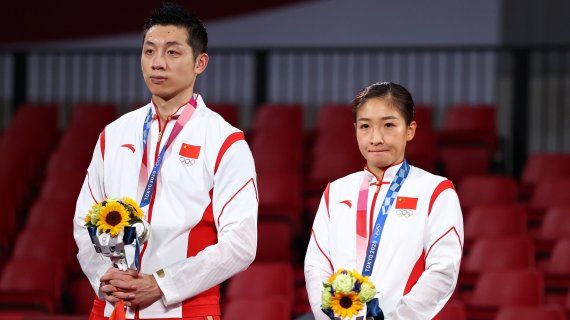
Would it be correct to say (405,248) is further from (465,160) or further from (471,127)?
(471,127)

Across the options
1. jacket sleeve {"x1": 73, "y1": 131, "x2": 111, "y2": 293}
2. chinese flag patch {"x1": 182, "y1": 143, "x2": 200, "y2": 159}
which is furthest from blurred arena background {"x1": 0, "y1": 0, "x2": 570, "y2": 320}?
chinese flag patch {"x1": 182, "y1": 143, "x2": 200, "y2": 159}

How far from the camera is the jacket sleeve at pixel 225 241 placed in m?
2.98

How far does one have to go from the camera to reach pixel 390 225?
10.3 feet

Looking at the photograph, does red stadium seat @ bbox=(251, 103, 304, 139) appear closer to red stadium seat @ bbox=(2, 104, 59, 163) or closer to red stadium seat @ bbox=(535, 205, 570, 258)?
red stadium seat @ bbox=(2, 104, 59, 163)

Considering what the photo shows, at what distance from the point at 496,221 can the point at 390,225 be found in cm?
393

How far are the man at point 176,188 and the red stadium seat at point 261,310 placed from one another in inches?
84.7

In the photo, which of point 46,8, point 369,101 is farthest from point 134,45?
point 369,101

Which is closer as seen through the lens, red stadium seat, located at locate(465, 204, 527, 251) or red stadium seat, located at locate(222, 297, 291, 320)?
red stadium seat, located at locate(222, 297, 291, 320)

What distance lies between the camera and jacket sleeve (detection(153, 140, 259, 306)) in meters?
2.98

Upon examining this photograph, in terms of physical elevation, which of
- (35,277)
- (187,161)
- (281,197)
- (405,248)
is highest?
(187,161)

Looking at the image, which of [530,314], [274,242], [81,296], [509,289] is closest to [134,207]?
[530,314]

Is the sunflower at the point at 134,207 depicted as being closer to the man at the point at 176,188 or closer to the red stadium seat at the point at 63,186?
the man at the point at 176,188

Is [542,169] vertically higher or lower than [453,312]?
higher

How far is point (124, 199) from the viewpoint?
2.96 m
